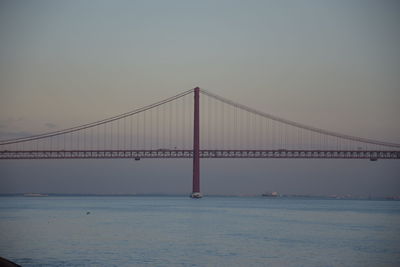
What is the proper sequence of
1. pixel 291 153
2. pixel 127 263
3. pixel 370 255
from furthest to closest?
pixel 291 153 < pixel 370 255 < pixel 127 263

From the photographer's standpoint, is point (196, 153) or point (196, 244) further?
point (196, 153)

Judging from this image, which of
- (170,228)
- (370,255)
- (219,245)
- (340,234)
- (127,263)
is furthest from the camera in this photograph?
(170,228)

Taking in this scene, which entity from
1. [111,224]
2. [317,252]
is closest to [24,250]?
[317,252]

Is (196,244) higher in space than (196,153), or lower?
lower

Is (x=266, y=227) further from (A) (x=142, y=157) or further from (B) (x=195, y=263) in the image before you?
(A) (x=142, y=157)

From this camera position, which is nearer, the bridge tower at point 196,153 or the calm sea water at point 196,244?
the calm sea water at point 196,244

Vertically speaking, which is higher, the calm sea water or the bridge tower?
the bridge tower

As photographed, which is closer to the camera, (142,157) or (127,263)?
(127,263)

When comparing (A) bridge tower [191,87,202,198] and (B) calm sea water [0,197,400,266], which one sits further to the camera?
(A) bridge tower [191,87,202,198]

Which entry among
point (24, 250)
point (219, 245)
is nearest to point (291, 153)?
point (219, 245)

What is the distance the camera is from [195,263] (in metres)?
22.6

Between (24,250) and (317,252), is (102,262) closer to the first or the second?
(24,250)

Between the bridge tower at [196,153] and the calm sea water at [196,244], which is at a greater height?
the bridge tower at [196,153]

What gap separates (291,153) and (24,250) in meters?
41.1
